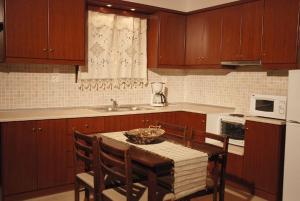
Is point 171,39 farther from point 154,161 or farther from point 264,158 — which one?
point 154,161

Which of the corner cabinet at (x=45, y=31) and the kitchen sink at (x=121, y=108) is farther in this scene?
the kitchen sink at (x=121, y=108)

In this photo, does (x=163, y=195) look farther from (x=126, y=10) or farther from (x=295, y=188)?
(x=126, y=10)

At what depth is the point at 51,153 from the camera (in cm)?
324

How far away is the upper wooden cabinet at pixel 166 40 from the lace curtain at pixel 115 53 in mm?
117

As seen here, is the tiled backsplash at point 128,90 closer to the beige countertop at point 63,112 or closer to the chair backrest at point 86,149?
the beige countertop at point 63,112

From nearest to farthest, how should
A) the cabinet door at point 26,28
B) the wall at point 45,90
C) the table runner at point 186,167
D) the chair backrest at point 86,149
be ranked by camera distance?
1. the table runner at point 186,167
2. the chair backrest at point 86,149
3. the cabinet door at point 26,28
4. the wall at point 45,90

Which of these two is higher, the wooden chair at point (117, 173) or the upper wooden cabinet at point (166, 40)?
the upper wooden cabinet at point (166, 40)

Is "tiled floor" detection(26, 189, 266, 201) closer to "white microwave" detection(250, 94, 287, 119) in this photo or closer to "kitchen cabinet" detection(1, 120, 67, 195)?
"kitchen cabinet" detection(1, 120, 67, 195)

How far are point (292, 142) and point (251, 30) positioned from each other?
1421mm

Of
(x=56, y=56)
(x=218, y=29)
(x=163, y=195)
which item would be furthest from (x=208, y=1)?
(x=163, y=195)

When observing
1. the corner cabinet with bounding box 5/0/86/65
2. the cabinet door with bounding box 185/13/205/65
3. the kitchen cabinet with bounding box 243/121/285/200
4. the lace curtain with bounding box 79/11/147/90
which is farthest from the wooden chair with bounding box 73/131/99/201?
the cabinet door with bounding box 185/13/205/65

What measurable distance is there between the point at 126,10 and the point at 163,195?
2825mm

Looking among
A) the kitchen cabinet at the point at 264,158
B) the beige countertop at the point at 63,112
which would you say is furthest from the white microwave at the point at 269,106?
the beige countertop at the point at 63,112

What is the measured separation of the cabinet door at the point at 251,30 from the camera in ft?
11.8
